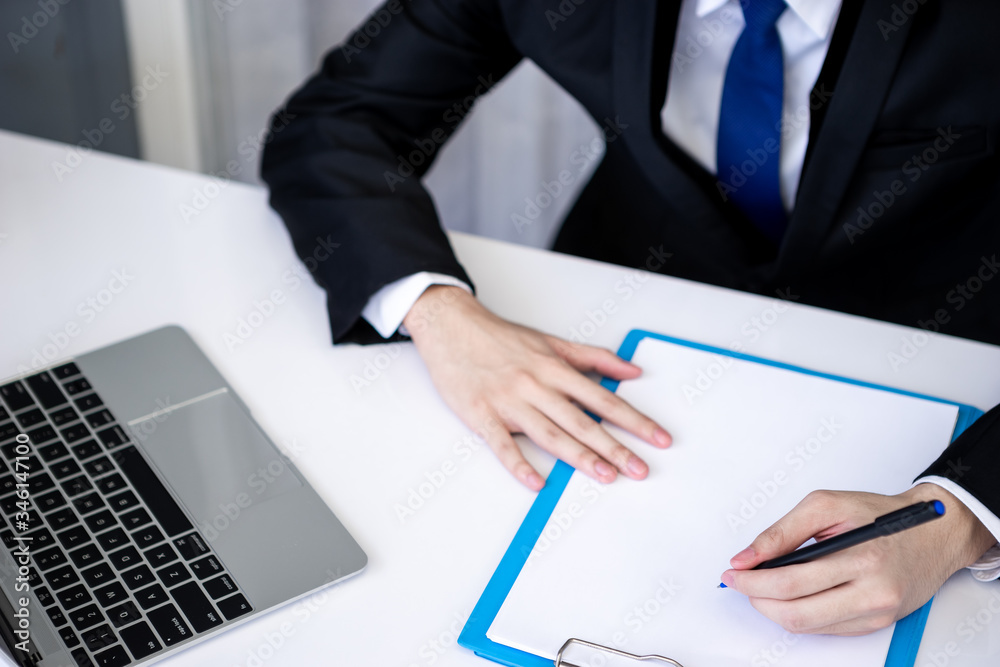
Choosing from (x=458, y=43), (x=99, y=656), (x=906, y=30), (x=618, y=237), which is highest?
(x=906, y=30)

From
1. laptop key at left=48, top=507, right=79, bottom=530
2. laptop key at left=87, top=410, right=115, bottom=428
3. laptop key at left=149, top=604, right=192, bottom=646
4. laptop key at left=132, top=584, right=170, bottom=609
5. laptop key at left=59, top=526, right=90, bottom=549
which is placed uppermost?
laptop key at left=87, top=410, right=115, bottom=428

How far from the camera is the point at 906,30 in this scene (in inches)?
35.7

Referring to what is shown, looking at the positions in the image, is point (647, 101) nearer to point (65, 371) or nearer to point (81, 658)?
point (65, 371)

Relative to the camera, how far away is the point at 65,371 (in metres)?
0.89

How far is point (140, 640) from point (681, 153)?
796 mm

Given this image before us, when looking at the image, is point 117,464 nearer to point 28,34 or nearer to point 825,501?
point 825,501

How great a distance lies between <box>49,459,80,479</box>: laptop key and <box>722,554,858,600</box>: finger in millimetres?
562

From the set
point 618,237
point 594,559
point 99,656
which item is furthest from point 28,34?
point 594,559

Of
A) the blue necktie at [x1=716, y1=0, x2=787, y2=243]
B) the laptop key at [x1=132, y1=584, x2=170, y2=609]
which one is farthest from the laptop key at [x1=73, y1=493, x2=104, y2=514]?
the blue necktie at [x1=716, y1=0, x2=787, y2=243]

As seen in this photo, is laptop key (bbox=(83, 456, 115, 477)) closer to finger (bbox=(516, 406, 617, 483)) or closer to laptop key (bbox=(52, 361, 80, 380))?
laptop key (bbox=(52, 361, 80, 380))

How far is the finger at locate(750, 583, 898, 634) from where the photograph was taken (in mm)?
660

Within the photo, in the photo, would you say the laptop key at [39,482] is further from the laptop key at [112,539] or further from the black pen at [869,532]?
the black pen at [869,532]

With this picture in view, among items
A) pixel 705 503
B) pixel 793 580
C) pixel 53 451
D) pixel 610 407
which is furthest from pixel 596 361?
pixel 53 451

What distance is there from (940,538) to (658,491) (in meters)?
0.22
